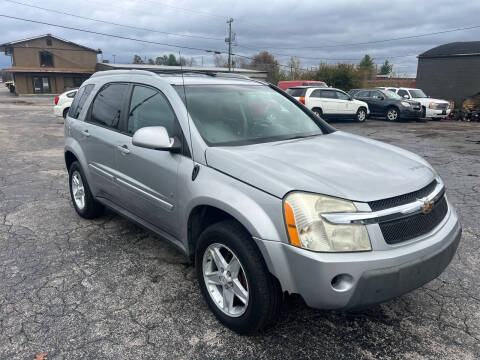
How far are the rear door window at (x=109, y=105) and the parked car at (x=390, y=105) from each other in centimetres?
1690

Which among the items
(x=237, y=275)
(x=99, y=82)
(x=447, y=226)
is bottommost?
(x=237, y=275)

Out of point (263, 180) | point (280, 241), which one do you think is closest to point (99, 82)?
point (263, 180)

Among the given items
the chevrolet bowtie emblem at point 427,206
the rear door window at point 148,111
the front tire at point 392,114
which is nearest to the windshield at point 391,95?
the front tire at point 392,114

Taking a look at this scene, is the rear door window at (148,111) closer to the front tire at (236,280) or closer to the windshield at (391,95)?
the front tire at (236,280)

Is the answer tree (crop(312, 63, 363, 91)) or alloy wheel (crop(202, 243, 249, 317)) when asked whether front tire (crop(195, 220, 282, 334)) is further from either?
tree (crop(312, 63, 363, 91))

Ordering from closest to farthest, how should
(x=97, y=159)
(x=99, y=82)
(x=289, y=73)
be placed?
1. (x=97, y=159)
2. (x=99, y=82)
3. (x=289, y=73)

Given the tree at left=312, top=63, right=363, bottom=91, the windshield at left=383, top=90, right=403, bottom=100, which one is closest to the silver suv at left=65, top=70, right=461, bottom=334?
the windshield at left=383, top=90, right=403, bottom=100

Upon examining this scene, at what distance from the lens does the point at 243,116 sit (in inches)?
132

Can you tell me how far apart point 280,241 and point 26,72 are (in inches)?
1960

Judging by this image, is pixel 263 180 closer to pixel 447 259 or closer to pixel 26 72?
pixel 447 259

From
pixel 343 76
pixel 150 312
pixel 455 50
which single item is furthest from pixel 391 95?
pixel 150 312

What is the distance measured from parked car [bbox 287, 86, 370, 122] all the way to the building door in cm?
3886

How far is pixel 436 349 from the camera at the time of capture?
99.2 inches

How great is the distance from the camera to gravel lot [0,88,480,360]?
251 centimetres
